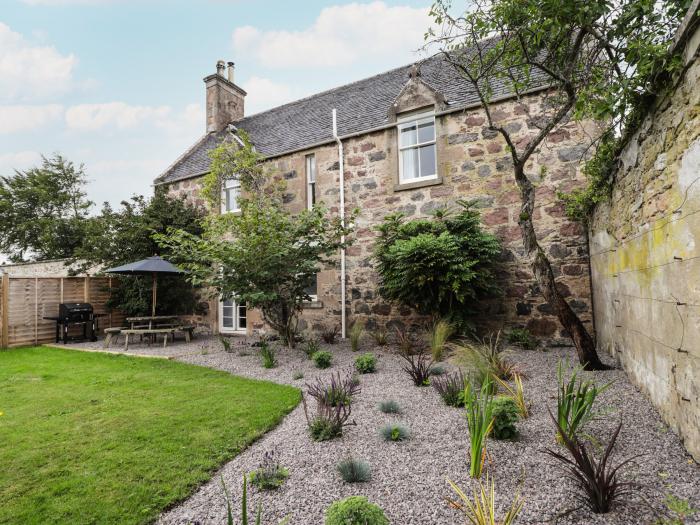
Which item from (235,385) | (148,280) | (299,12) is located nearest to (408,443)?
(235,385)

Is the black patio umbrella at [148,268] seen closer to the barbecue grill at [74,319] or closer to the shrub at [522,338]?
the barbecue grill at [74,319]

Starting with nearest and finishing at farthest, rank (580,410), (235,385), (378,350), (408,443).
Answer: (580,410)
(408,443)
(235,385)
(378,350)

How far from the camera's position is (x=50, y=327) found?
10406 mm

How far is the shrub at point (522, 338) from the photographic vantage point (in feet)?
22.6

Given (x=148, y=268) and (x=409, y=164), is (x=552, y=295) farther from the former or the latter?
(x=148, y=268)

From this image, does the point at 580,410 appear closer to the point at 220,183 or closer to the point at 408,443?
the point at 408,443

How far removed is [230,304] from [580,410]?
10844 millimetres

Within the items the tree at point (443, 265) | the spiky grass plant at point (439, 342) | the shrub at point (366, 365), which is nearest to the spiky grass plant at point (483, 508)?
the shrub at point (366, 365)

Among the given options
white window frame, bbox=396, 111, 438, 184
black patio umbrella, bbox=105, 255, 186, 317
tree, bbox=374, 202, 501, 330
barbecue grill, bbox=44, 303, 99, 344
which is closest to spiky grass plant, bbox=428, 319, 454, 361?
tree, bbox=374, 202, 501, 330

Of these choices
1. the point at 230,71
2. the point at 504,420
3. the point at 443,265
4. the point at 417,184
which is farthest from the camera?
the point at 230,71

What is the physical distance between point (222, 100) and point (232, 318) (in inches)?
344

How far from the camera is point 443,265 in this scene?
6688 mm

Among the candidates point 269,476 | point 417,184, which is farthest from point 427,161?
point 269,476

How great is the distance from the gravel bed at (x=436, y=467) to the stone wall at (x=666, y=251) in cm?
29
